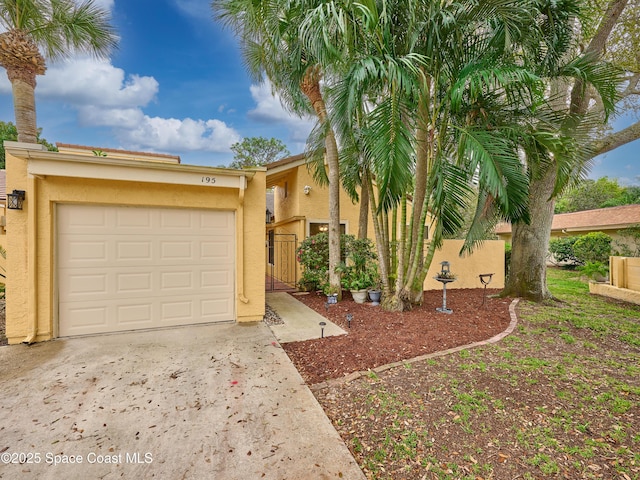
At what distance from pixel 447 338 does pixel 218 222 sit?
474 centimetres

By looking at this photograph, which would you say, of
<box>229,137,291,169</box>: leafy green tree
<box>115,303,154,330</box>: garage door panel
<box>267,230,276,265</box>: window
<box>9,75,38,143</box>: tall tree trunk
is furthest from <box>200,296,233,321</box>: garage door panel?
<box>229,137,291,169</box>: leafy green tree

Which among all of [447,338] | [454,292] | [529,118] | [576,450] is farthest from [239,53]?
[576,450]

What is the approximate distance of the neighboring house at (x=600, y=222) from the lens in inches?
517

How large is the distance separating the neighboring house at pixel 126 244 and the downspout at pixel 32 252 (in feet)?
0.05

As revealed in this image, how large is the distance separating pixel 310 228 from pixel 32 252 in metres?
7.65

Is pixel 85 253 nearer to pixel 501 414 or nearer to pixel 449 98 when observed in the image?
pixel 501 414

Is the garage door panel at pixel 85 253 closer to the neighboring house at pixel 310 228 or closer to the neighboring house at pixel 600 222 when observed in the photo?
the neighboring house at pixel 310 228

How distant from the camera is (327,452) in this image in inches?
88.9

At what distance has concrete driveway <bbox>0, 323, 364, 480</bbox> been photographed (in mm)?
2129

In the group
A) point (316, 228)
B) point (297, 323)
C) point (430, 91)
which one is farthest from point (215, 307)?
point (430, 91)

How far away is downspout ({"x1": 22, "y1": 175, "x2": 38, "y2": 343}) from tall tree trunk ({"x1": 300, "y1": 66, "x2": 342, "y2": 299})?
224 inches

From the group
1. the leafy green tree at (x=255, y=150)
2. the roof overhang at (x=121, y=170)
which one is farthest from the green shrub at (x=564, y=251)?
the leafy green tree at (x=255, y=150)

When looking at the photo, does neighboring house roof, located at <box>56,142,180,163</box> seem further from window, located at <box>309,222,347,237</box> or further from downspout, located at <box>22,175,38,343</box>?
window, located at <box>309,222,347,237</box>

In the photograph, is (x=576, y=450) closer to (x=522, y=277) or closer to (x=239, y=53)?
(x=522, y=277)
